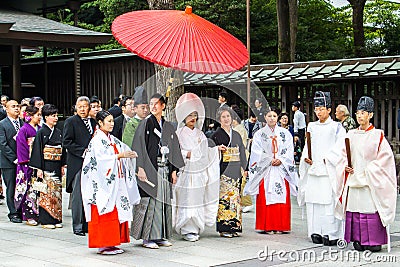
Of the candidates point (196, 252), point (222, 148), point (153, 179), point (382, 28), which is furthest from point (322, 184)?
point (382, 28)

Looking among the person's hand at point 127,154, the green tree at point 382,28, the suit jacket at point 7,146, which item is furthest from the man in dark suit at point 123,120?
the green tree at point 382,28

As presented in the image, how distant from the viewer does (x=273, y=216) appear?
8906mm

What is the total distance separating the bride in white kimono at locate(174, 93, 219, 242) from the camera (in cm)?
850

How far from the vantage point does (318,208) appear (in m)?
8.29

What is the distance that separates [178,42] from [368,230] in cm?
307

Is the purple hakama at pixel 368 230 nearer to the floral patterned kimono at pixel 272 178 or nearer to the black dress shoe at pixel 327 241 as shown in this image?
the black dress shoe at pixel 327 241

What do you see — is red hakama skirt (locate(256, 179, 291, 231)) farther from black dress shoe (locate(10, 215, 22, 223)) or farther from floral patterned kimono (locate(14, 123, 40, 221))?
black dress shoe (locate(10, 215, 22, 223))

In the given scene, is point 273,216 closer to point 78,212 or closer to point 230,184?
point 230,184

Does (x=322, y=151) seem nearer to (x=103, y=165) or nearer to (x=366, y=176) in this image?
(x=366, y=176)

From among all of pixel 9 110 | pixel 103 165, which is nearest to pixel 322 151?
pixel 103 165

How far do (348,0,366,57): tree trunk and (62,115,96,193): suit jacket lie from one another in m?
16.2

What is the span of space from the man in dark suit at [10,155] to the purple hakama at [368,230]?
5.06 metres

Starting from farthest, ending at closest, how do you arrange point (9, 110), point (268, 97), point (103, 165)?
1. point (268, 97)
2. point (9, 110)
3. point (103, 165)

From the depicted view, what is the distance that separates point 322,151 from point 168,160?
75.2 inches
